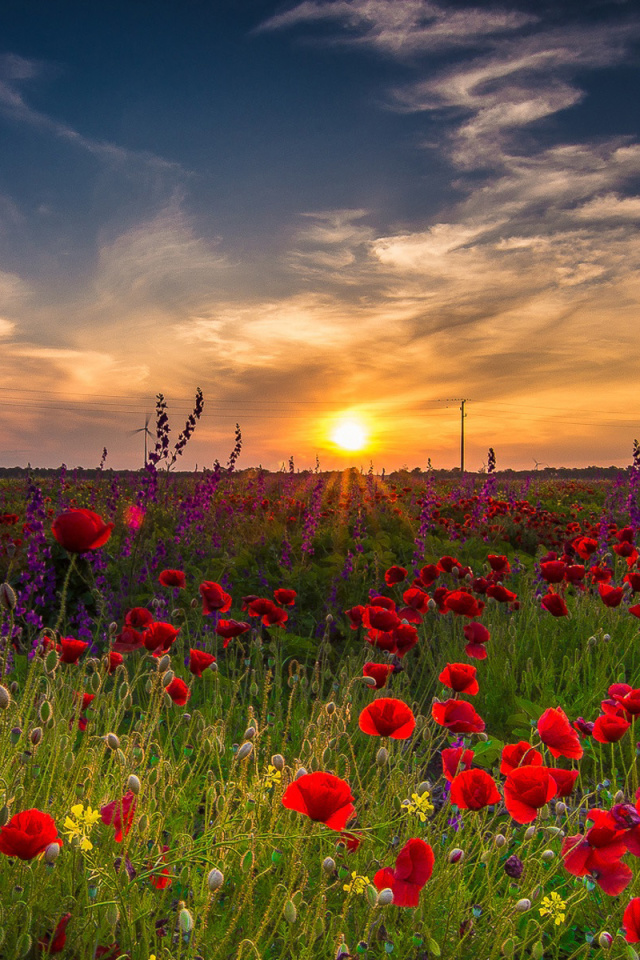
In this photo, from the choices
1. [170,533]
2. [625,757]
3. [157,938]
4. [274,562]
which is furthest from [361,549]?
[157,938]

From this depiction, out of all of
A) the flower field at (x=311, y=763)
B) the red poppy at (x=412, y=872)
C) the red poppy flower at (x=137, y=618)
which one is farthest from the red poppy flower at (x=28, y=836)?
the red poppy flower at (x=137, y=618)

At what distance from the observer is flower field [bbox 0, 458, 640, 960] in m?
1.79

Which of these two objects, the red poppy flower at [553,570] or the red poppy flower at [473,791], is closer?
the red poppy flower at [473,791]

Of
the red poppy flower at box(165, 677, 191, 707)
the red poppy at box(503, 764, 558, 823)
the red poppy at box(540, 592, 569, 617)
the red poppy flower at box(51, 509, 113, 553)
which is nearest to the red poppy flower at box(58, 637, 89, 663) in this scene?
the red poppy flower at box(165, 677, 191, 707)

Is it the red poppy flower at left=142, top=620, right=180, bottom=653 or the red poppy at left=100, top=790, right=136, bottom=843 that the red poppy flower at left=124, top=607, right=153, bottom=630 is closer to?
the red poppy flower at left=142, top=620, right=180, bottom=653

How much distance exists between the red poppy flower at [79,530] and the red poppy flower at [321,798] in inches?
37.1

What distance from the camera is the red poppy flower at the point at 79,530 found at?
2.14 m

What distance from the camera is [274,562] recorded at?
7492 millimetres

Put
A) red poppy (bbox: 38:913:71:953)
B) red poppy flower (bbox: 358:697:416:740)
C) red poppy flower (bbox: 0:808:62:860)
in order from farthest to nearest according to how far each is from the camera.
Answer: red poppy flower (bbox: 358:697:416:740), red poppy (bbox: 38:913:71:953), red poppy flower (bbox: 0:808:62:860)

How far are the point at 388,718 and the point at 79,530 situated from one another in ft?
3.43

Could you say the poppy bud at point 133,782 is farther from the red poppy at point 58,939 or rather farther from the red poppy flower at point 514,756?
the red poppy flower at point 514,756

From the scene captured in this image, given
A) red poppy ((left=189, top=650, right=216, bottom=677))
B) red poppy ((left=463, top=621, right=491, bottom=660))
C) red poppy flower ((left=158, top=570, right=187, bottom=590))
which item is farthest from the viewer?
red poppy flower ((left=158, top=570, right=187, bottom=590))

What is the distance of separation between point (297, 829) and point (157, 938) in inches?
21.0

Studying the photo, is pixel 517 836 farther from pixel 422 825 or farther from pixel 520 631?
pixel 520 631
